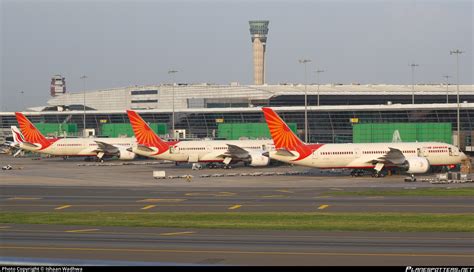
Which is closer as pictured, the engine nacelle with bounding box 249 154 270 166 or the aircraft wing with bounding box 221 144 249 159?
the engine nacelle with bounding box 249 154 270 166

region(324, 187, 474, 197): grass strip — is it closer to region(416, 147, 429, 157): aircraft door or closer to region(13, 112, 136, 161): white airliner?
region(416, 147, 429, 157): aircraft door

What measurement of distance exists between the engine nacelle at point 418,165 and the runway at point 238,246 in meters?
48.6

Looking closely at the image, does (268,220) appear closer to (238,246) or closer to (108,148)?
(238,246)

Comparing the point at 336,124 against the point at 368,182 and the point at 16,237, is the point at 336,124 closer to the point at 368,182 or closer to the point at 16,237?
the point at 368,182

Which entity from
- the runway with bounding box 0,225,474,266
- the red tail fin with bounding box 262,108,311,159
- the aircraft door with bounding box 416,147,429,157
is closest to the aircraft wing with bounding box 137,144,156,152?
the red tail fin with bounding box 262,108,311,159

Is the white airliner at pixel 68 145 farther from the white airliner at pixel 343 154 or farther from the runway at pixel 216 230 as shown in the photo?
the white airliner at pixel 343 154

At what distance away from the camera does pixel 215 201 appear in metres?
61.8

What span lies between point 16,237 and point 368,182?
47.4 metres

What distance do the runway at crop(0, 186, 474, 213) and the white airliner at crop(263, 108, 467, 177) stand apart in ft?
49.2

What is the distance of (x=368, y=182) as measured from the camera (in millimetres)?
81938

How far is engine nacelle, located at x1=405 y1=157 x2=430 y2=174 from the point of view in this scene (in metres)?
88.6

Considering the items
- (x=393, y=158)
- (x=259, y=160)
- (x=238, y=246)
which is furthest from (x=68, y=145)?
(x=238, y=246)

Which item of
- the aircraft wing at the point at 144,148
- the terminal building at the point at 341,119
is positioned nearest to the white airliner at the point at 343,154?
the aircraft wing at the point at 144,148

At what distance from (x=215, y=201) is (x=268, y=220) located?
13869mm
